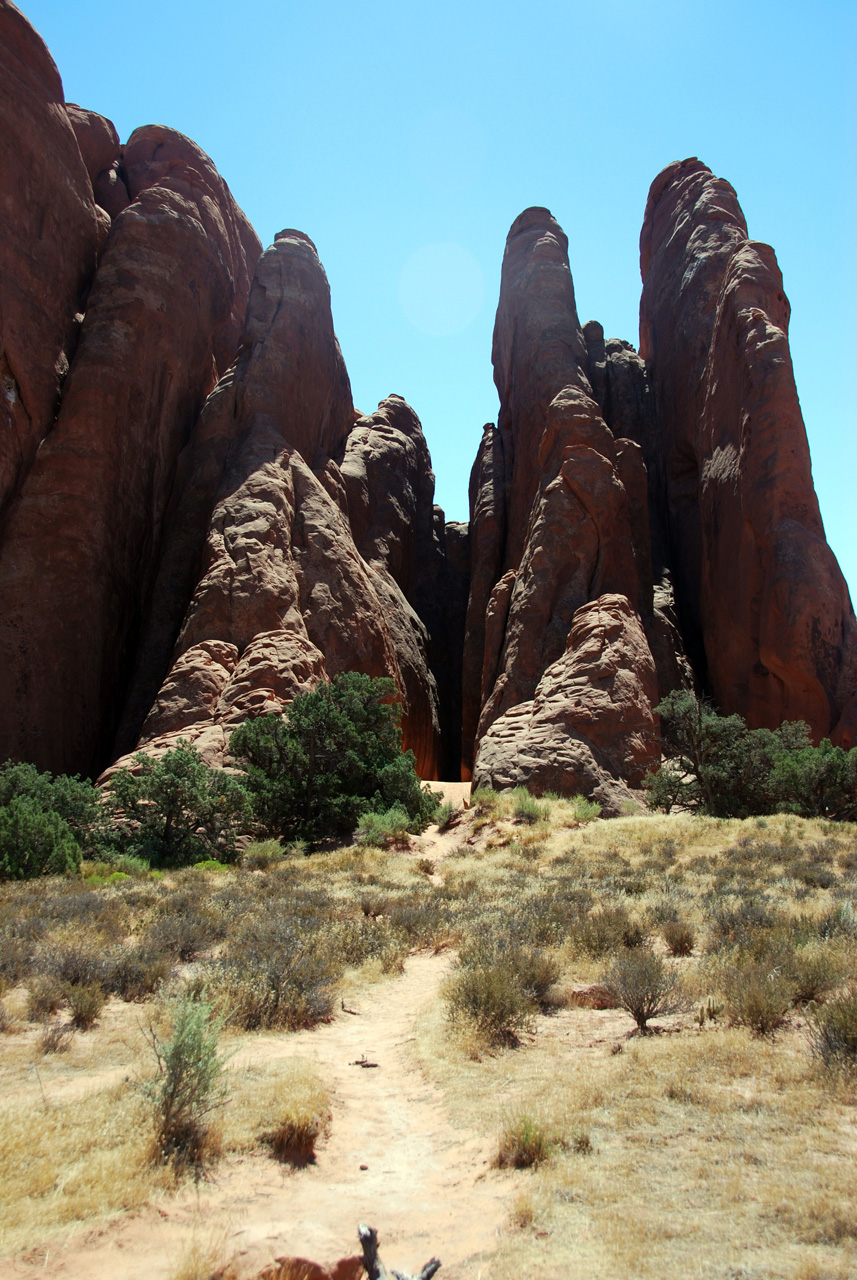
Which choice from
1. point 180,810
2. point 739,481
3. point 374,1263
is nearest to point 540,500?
point 739,481

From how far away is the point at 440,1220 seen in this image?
3531 millimetres

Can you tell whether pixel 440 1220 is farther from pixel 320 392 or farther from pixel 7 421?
pixel 320 392

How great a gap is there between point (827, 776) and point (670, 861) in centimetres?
800

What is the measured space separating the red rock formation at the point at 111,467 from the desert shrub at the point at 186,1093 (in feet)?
66.2

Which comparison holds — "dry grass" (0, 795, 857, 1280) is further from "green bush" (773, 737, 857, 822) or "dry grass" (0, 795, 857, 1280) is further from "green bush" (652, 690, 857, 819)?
"green bush" (652, 690, 857, 819)

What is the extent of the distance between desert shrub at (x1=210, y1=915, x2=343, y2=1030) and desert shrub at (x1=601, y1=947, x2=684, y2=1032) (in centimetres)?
242

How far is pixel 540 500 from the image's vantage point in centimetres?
2811

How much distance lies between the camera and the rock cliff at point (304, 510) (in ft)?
72.8

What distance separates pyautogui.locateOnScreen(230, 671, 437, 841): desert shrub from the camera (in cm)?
1730

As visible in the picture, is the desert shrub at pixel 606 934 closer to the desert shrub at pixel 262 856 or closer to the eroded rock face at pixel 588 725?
the desert shrub at pixel 262 856

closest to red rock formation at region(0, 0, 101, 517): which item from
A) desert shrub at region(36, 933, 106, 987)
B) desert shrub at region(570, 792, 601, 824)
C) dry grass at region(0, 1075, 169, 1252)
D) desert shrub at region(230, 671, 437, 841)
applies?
desert shrub at region(230, 671, 437, 841)

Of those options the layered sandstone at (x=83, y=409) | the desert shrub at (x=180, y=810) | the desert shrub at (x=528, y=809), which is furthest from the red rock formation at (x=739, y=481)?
the layered sandstone at (x=83, y=409)

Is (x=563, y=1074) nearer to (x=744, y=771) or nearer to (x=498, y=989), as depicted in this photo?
(x=498, y=989)

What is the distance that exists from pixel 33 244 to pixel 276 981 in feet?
92.8
